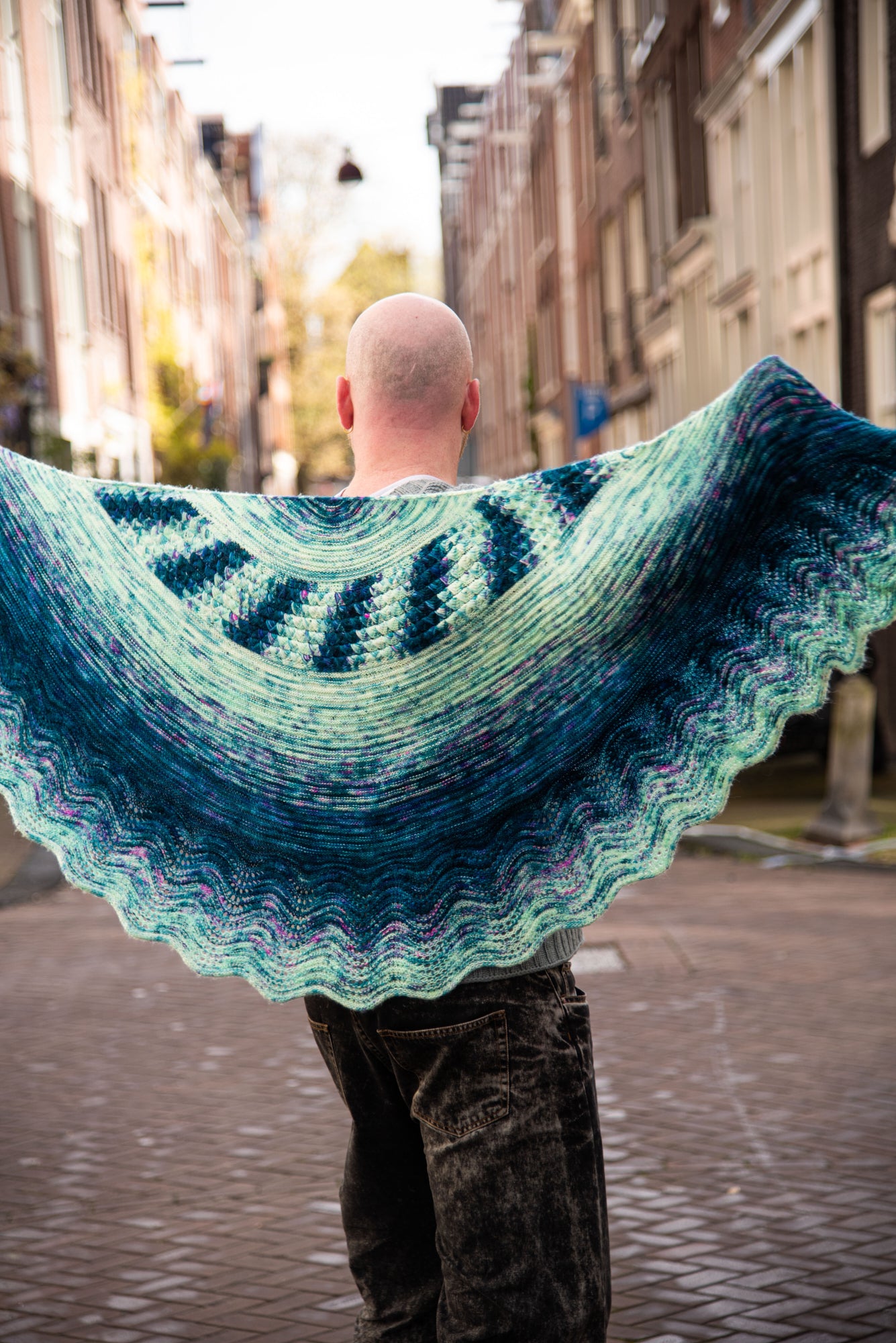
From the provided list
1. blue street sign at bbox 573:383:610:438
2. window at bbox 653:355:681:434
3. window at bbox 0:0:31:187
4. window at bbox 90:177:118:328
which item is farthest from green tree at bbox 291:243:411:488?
blue street sign at bbox 573:383:610:438

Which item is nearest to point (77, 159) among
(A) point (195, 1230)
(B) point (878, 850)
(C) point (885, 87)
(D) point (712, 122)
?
(D) point (712, 122)

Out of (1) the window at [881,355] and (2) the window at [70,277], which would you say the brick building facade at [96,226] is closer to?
(2) the window at [70,277]

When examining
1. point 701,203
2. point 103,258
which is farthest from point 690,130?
point 103,258

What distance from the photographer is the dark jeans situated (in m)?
2.15

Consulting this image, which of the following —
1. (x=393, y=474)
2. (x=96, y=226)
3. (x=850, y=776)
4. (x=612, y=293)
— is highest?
(x=96, y=226)

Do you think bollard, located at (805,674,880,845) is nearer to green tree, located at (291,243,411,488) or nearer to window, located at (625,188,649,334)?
window, located at (625,188,649,334)

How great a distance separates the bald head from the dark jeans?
2.72 feet

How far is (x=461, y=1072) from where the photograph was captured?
2.20 meters

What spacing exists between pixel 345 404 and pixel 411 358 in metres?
0.18

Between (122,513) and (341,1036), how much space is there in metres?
0.85

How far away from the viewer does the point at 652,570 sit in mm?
2234

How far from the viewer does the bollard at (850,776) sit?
1073 cm

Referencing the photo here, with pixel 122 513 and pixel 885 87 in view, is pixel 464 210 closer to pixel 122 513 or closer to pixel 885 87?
pixel 885 87

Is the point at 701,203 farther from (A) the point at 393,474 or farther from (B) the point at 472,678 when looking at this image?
(B) the point at 472,678
